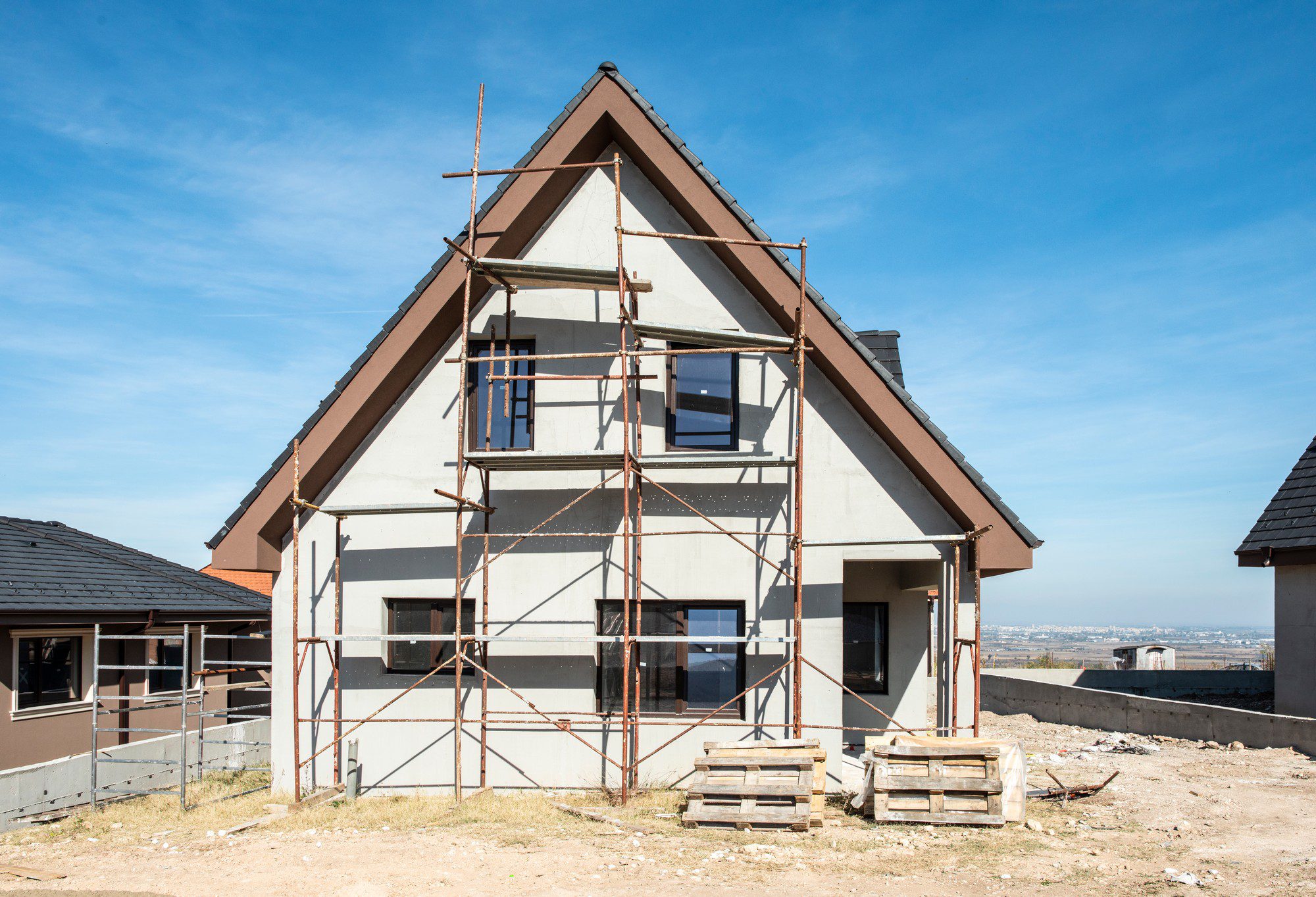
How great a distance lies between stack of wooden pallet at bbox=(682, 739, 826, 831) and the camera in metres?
9.66

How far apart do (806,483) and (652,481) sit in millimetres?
1881

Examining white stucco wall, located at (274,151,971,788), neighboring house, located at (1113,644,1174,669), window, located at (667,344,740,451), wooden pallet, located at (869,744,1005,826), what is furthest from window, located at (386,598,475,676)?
neighboring house, located at (1113,644,1174,669)

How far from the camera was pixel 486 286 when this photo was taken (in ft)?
39.8

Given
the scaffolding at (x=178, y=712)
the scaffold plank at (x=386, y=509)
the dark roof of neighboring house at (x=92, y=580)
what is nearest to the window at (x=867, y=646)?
the scaffold plank at (x=386, y=509)

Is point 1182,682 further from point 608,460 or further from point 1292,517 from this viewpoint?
point 608,460

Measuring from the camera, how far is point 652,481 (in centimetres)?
1125

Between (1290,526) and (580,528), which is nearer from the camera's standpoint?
(580,528)

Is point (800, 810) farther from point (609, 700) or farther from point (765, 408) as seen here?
point (765, 408)

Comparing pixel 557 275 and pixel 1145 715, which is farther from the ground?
pixel 557 275

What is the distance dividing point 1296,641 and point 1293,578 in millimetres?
1105

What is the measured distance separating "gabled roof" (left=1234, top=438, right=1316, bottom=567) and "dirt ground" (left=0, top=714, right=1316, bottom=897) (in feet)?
19.7

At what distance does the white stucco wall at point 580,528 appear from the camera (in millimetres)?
11469

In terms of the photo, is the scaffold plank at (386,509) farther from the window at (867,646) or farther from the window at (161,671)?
the window at (161,671)

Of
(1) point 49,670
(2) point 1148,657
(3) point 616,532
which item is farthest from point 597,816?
(2) point 1148,657
